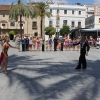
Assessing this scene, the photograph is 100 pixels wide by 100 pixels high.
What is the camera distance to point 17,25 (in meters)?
73.3

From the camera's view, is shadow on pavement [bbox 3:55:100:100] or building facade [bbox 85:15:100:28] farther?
building facade [bbox 85:15:100:28]

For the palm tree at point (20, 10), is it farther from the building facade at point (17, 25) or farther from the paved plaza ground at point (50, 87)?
the building facade at point (17, 25)

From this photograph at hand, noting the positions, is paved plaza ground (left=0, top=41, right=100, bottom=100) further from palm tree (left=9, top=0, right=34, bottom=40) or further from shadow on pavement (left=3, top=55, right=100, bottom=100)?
palm tree (left=9, top=0, right=34, bottom=40)

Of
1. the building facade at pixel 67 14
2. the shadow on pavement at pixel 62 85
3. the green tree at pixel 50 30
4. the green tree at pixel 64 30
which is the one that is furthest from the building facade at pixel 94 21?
the shadow on pavement at pixel 62 85

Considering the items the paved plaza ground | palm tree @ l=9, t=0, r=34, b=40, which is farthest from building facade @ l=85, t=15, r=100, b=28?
the paved plaza ground

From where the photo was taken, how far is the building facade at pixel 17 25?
72.8 m

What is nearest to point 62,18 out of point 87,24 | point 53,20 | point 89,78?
point 53,20

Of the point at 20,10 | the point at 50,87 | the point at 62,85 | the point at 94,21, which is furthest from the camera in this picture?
the point at 94,21

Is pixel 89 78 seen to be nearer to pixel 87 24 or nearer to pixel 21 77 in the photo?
pixel 21 77

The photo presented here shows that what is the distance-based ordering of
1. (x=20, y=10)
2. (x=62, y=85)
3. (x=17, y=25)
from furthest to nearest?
(x=17, y=25)
(x=20, y=10)
(x=62, y=85)

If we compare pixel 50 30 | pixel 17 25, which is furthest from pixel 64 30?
pixel 17 25

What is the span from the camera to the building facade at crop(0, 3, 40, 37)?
239 ft

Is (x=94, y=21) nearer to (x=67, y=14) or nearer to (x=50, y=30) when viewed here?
(x=67, y=14)

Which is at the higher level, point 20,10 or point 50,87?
point 20,10
